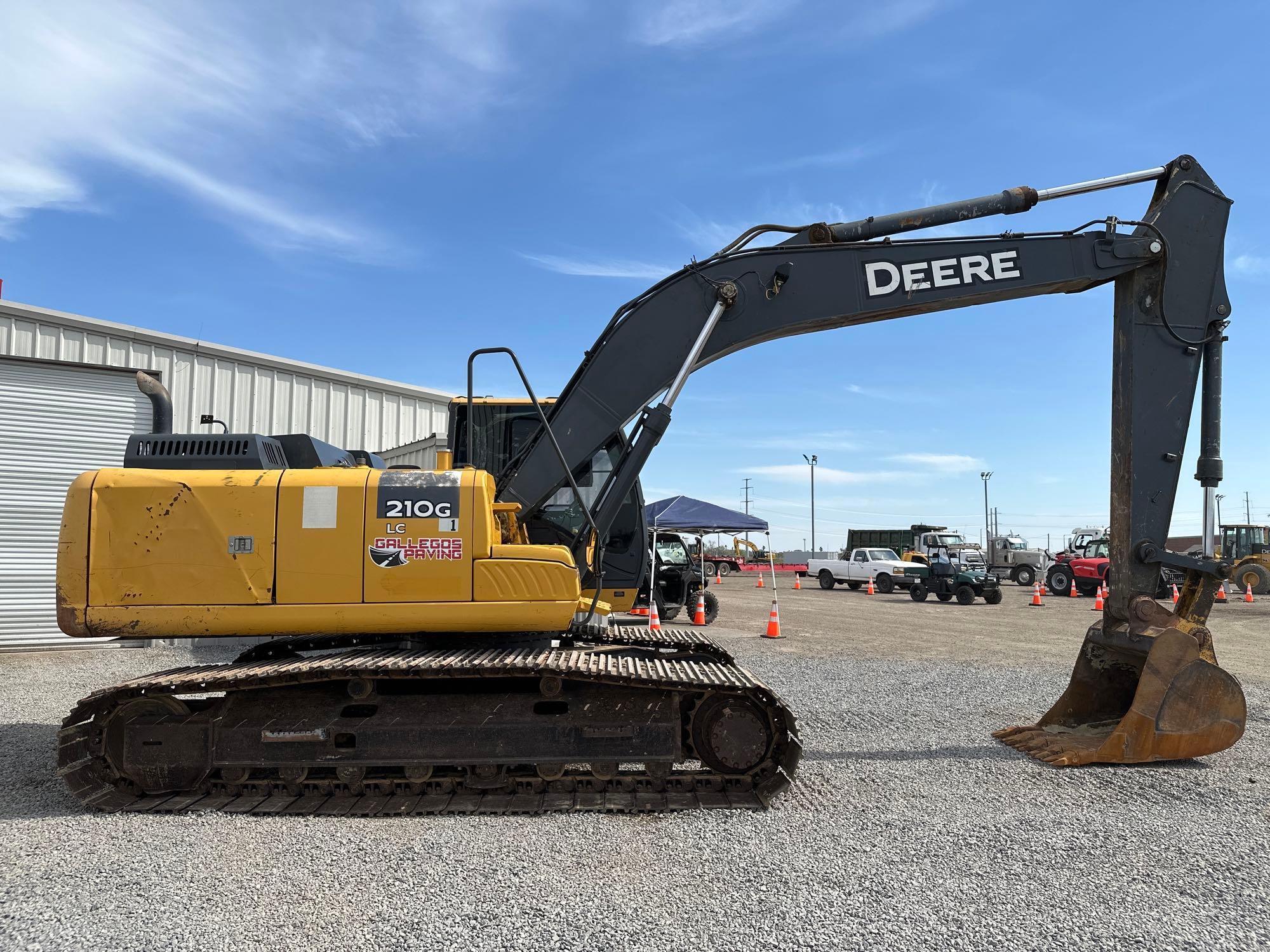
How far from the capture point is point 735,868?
4164mm

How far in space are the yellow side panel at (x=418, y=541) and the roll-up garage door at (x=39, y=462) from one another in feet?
30.3

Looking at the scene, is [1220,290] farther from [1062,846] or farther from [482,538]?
[482,538]

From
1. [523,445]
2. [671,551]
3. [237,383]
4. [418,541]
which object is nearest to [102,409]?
[237,383]

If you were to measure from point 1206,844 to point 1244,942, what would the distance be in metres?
1.30

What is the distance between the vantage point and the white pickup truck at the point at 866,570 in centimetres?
3116

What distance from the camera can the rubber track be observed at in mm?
5137

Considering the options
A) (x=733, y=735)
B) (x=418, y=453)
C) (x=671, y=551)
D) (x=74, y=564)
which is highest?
(x=418, y=453)

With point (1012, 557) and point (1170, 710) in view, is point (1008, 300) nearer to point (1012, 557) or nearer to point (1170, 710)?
point (1170, 710)

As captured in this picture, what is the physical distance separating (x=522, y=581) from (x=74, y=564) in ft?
9.33

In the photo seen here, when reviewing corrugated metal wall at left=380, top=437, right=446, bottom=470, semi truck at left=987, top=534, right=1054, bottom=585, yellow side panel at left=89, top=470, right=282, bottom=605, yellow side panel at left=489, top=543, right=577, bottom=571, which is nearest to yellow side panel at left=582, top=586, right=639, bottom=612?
yellow side panel at left=489, top=543, right=577, bottom=571

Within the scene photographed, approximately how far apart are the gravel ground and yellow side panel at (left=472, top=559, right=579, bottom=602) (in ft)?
4.43

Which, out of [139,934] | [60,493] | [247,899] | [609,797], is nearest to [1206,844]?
[609,797]

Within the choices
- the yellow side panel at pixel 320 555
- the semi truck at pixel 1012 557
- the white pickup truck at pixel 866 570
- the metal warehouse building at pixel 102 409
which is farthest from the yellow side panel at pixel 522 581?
the semi truck at pixel 1012 557

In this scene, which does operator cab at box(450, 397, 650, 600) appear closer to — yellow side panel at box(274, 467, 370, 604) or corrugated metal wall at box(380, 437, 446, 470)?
yellow side panel at box(274, 467, 370, 604)
